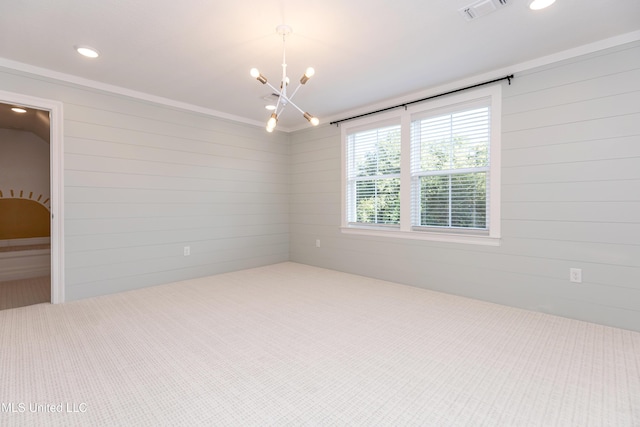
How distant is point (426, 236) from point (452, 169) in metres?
0.88

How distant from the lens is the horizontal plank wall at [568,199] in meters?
2.58

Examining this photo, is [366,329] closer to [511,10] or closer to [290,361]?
[290,361]

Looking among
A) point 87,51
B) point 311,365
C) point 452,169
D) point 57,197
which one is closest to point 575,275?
point 452,169

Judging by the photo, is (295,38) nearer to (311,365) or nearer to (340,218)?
(311,365)

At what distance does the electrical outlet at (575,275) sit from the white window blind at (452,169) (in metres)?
0.86

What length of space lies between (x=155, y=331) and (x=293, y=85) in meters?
2.92

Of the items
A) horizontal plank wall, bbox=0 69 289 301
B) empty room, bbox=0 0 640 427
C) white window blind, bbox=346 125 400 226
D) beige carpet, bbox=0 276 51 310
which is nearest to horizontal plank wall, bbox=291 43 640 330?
empty room, bbox=0 0 640 427

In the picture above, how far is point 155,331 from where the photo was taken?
259cm

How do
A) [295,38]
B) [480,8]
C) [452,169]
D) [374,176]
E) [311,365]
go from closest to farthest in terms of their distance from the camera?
[311,365] → [480,8] → [295,38] → [452,169] → [374,176]

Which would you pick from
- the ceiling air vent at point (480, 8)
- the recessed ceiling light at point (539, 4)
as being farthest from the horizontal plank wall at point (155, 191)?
the recessed ceiling light at point (539, 4)

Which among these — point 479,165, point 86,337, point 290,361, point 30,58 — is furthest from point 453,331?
point 30,58

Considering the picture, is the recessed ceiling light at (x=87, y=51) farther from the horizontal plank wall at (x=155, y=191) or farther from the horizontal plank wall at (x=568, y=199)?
the horizontal plank wall at (x=568, y=199)

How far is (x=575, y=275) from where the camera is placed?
2.82 meters

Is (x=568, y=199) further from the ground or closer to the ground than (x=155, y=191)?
closer to the ground
